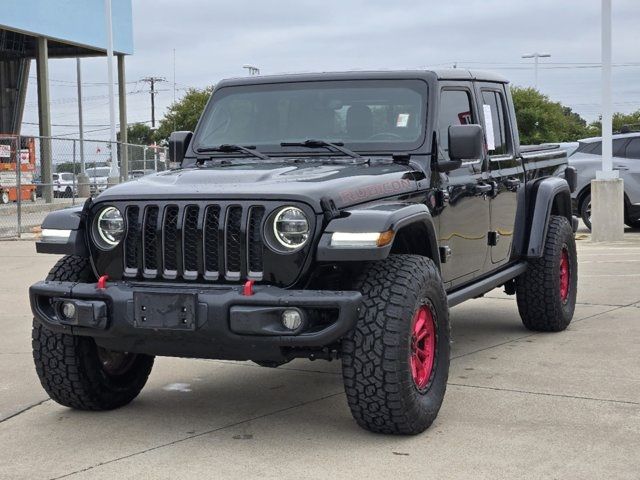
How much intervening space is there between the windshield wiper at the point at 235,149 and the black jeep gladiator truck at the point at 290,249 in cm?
1

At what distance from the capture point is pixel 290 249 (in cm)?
456

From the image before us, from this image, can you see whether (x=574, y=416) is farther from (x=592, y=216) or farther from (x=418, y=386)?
(x=592, y=216)

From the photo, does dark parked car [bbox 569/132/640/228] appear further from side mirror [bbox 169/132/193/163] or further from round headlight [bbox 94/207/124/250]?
round headlight [bbox 94/207/124/250]

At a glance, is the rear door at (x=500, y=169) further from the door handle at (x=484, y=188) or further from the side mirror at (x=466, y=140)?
the side mirror at (x=466, y=140)

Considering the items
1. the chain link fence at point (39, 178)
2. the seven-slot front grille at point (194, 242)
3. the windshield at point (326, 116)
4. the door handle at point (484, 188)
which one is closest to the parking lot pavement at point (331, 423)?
the seven-slot front grille at point (194, 242)

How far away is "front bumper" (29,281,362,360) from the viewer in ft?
14.5

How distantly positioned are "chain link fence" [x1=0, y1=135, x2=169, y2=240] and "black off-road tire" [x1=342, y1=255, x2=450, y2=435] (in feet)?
48.0

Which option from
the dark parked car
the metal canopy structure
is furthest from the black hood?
the metal canopy structure

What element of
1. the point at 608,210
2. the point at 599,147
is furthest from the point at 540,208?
the point at 599,147

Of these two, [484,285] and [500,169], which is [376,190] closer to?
[484,285]

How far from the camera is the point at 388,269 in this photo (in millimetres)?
4711

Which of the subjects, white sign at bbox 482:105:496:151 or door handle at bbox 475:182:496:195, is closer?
door handle at bbox 475:182:496:195

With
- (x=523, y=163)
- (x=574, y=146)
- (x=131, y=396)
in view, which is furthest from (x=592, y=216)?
(x=131, y=396)

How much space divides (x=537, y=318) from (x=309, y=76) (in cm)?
259
